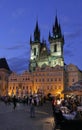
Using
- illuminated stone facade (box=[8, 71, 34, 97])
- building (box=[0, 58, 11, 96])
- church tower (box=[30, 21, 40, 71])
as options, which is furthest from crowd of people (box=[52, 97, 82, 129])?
church tower (box=[30, 21, 40, 71])

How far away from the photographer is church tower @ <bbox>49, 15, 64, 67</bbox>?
96375 mm

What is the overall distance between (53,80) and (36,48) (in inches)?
812

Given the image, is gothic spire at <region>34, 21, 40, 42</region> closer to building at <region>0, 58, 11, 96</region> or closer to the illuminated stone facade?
building at <region>0, 58, 11, 96</region>

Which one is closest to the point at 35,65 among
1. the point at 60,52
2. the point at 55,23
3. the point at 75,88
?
the point at 60,52

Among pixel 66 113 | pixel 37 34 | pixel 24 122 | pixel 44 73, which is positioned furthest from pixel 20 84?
pixel 24 122

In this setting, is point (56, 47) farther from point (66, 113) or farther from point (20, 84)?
point (66, 113)

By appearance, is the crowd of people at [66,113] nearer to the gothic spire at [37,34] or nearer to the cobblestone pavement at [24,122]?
the cobblestone pavement at [24,122]

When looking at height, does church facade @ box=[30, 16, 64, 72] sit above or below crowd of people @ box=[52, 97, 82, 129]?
above

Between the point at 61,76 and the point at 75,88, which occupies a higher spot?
the point at 61,76

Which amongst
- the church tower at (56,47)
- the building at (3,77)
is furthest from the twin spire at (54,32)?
the building at (3,77)

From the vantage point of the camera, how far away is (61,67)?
89.8 m

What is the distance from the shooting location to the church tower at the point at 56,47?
9638 centimetres

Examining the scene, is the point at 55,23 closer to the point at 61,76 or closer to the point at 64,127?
the point at 61,76

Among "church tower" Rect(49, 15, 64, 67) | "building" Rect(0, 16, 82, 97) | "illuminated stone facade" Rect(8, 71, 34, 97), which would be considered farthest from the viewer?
"church tower" Rect(49, 15, 64, 67)
